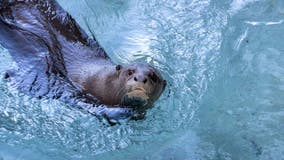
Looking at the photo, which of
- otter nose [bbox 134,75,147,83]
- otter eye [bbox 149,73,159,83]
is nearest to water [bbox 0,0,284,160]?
otter eye [bbox 149,73,159,83]

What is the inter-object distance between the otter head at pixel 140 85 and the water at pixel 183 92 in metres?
0.21

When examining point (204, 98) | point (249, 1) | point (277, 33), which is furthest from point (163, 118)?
point (249, 1)

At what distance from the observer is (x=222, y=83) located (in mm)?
5402

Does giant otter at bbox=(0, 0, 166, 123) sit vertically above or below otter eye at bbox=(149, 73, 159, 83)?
above

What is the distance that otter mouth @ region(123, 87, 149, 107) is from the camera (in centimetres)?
432

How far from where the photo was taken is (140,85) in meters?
4.52

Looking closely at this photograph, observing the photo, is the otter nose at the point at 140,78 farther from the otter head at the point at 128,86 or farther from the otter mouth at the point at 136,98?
the otter mouth at the point at 136,98

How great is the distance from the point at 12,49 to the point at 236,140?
6.54 feet

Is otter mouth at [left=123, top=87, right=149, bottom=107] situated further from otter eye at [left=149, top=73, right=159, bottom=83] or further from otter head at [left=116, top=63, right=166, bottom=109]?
otter eye at [left=149, top=73, right=159, bottom=83]

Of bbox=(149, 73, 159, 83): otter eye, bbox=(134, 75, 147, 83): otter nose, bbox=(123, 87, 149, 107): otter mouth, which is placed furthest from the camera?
bbox=(149, 73, 159, 83): otter eye

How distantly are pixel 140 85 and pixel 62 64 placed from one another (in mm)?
927

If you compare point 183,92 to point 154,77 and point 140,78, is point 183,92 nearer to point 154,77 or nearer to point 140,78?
point 154,77

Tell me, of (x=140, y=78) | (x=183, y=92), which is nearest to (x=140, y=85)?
(x=140, y=78)

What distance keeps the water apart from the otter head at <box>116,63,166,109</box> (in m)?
0.21
